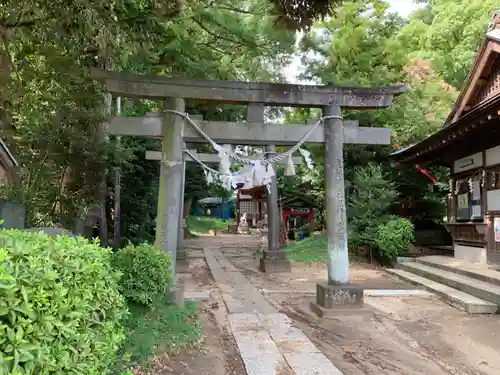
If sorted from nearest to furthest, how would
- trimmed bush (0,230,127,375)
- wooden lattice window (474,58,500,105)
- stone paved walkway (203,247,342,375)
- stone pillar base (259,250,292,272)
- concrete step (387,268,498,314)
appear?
trimmed bush (0,230,127,375)
stone paved walkway (203,247,342,375)
concrete step (387,268,498,314)
wooden lattice window (474,58,500,105)
stone pillar base (259,250,292,272)

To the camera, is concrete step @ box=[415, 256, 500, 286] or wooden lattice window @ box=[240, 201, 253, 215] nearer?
concrete step @ box=[415, 256, 500, 286]

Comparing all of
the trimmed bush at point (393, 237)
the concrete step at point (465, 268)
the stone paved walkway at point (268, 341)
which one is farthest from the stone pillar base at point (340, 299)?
the trimmed bush at point (393, 237)

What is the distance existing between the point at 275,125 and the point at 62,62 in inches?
207

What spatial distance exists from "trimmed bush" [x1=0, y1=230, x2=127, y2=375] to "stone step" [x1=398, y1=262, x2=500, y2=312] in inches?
307

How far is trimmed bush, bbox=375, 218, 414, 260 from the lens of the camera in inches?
522

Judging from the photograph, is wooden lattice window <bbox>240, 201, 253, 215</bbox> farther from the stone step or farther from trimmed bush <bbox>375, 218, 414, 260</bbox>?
the stone step

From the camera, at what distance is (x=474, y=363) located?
18.0ft

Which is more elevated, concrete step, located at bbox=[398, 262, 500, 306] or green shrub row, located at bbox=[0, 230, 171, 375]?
green shrub row, located at bbox=[0, 230, 171, 375]

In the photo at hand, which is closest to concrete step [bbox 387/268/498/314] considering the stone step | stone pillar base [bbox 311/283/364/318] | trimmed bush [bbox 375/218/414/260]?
the stone step

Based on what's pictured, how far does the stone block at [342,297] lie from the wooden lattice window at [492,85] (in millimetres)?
6942

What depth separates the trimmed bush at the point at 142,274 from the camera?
17.9ft

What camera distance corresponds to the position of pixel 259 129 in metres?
7.47

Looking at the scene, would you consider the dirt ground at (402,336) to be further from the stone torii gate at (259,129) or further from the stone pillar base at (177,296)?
the stone pillar base at (177,296)

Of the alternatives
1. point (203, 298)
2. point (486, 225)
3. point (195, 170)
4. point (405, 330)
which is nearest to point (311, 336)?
point (405, 330)
